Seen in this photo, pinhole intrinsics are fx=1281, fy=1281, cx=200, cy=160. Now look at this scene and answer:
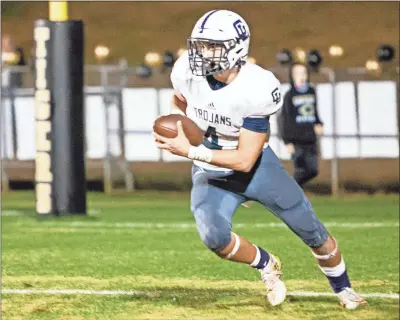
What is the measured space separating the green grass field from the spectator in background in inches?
24.5

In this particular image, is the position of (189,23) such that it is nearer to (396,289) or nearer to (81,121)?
(81,121)

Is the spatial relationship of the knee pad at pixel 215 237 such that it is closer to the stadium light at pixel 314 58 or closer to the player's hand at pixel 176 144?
the player's hand at pixel 176 144

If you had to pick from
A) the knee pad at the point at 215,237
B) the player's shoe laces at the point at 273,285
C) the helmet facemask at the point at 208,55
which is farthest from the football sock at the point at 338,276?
the helmet facemask at the point at 208,55

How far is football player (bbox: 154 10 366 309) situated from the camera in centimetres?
743

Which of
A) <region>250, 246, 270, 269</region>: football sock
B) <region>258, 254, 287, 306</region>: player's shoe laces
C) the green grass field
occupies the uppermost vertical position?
<region>250, 246, 270, 269</region>: football sock

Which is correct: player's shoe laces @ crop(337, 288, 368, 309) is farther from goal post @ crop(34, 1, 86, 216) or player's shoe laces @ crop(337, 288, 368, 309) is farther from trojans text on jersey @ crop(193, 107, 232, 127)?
goal post @ crop(34, 1, 86, 216)

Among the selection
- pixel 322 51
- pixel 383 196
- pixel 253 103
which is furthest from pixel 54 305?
pixel 322 51

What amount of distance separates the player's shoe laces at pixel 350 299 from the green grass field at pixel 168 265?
6 centimetres

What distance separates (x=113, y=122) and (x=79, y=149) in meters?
5.39

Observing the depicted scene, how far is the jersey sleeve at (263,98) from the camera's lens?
24.5ft

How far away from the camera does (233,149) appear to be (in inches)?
305

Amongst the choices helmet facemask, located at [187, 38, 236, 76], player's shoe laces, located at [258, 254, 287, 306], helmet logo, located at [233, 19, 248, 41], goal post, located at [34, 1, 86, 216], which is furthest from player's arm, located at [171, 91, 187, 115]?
goal post, located at [34, 1, 86, 216]

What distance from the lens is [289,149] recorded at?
14336 mm

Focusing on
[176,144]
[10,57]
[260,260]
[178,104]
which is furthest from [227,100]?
[10,57]
